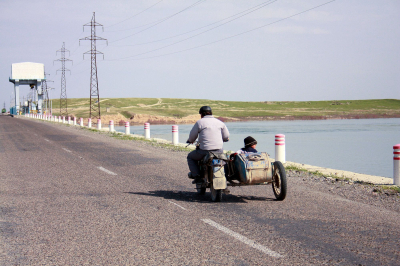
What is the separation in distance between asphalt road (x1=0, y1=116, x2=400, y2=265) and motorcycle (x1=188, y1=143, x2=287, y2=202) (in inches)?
12.3

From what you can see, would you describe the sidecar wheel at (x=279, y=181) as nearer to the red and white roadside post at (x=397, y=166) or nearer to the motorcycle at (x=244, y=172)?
the motorcycle at (x=244, y=172)

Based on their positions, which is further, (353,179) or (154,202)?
(353,179)

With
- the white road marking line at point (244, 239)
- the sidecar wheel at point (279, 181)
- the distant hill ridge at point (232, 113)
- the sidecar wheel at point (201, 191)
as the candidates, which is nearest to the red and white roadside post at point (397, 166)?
the sidecar wheel at point (279, 181)

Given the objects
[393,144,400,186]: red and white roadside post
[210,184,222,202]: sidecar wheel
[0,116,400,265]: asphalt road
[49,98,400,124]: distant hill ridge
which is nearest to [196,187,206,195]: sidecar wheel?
[0,116,400,265]: asphalt road

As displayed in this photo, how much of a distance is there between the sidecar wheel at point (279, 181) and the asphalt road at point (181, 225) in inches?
7.2

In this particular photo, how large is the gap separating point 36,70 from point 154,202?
395ft

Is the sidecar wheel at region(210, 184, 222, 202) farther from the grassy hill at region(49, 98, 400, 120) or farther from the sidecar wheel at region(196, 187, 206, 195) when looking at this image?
the grassy hill at region(49, 98, 400, 120)

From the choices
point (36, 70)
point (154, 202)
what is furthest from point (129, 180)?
point (36, 70)

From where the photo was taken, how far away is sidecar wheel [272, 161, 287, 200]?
8086 millimetres

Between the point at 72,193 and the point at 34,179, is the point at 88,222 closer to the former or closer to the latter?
the point at 72,193

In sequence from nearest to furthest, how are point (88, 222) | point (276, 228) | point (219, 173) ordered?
point (276, 228) < point (88, 222) < point (219, 173)

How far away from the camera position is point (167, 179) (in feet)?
37.1

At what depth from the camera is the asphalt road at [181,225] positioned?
5.07 metres

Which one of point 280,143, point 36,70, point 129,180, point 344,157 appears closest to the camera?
point 129,180
